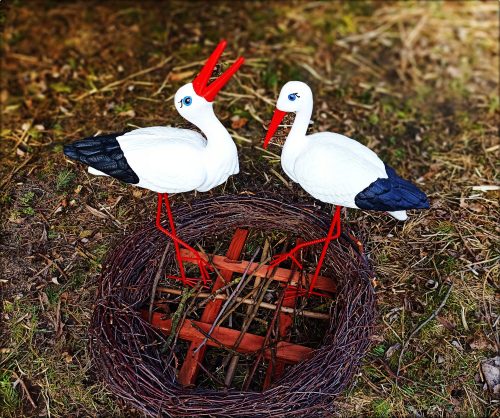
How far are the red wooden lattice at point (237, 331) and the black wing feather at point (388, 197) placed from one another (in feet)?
2.05

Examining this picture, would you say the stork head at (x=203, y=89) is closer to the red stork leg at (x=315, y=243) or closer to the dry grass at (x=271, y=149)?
the red stork leg at (x=315, y=243)

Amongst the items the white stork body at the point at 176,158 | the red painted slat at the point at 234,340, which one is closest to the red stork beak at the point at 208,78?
the white stork body at the point at 176,158

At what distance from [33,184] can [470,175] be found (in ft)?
8.35

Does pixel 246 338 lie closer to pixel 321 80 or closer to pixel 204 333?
pixel 204 333

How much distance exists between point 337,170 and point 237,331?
0.92 meters

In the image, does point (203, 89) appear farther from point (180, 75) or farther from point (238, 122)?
point (180, 75)

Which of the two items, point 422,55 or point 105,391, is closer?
point 105,391

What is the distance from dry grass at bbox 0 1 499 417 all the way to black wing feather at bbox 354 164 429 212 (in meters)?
0.67

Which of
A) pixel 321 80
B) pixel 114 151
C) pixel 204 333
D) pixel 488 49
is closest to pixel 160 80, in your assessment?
pixel 321 80

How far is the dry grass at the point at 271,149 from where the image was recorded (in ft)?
8.65

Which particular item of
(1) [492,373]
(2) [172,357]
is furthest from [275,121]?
(1) [492,373]

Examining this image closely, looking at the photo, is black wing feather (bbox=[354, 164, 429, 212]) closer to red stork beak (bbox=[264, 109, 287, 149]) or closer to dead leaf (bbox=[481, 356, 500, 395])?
red stork beak (bbox=[264, 109, 287, 149])

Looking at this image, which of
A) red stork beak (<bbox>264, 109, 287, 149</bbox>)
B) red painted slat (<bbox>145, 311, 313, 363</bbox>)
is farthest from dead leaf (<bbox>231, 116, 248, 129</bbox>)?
red painted slat (<bbox>145, 311, 313, 363</bbox>)

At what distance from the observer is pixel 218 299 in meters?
2.76
